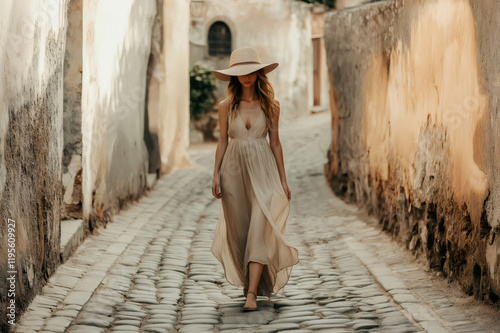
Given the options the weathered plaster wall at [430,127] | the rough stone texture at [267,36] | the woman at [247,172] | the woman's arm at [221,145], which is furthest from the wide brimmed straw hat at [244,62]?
the rough stone texture at [267,36]

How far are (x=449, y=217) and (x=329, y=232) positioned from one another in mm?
2970

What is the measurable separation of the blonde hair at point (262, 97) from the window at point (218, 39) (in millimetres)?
21544

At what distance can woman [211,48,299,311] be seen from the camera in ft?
18.3

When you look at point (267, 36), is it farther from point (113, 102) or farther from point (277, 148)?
point (277, 148)

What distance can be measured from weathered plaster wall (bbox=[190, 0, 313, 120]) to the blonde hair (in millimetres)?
20511

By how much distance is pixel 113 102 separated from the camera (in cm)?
959

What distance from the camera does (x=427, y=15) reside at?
6.92m

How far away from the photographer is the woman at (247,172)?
219 inches

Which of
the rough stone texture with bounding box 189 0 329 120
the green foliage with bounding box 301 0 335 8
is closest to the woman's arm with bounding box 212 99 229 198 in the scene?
the rough stone texture with bounding box 189 0 329 120

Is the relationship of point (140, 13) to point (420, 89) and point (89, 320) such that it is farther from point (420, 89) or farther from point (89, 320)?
point (89, 320)

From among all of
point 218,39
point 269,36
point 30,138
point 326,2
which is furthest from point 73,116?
point 326,2

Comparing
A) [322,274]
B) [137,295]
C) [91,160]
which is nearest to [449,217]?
[322,274]

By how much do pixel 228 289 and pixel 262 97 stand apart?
155 centimetres

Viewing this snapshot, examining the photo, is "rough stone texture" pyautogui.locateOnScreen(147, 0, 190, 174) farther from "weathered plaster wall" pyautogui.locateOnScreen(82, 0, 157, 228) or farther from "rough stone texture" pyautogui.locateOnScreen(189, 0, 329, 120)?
"rough stone texture" pyautogui.locateOnScreen(189, 0, 329, 120)
